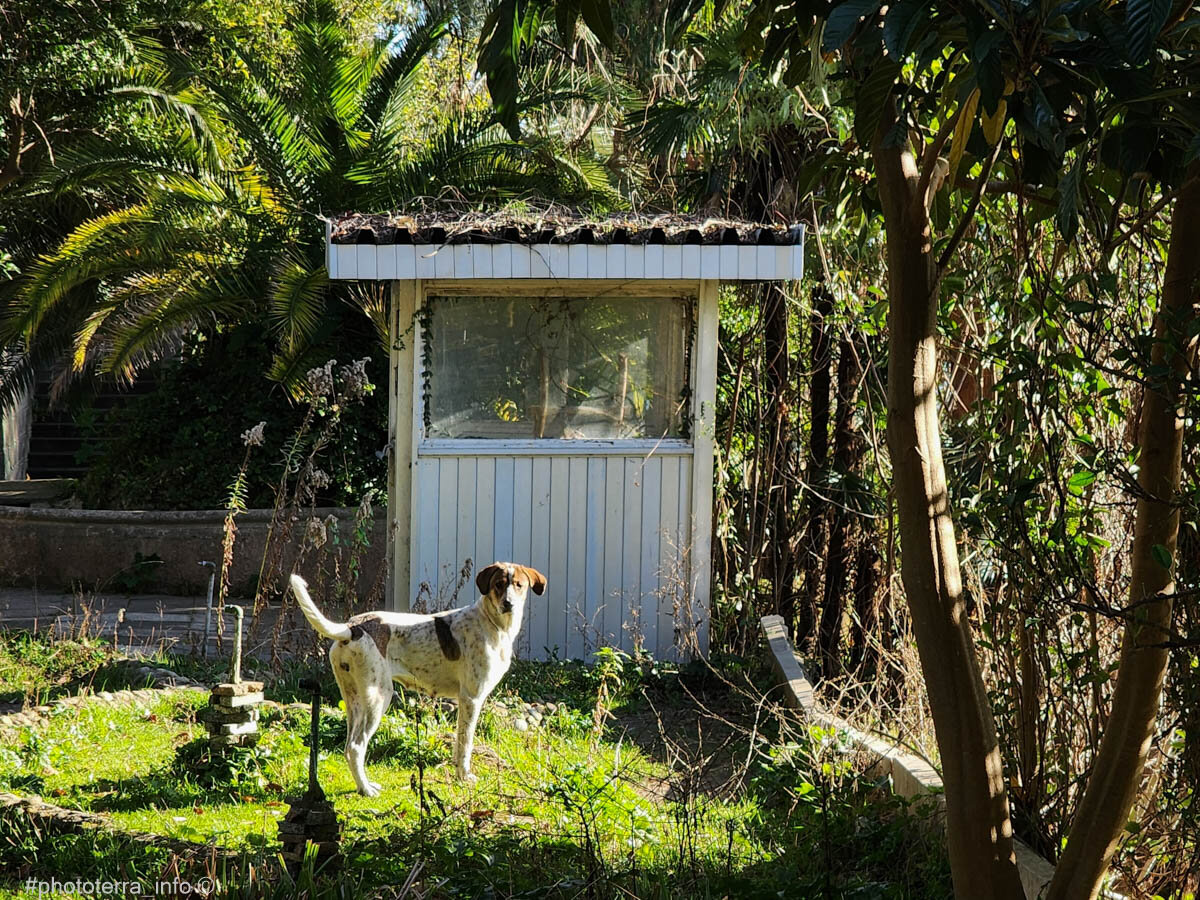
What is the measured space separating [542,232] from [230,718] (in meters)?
3.75

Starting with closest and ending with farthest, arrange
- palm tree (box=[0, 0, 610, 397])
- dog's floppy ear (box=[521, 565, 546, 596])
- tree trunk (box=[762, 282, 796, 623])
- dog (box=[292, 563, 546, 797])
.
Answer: dog (box=[292, 563, 546, 797])
dog's floppy ear (box=[521, 565, 546, 596])
tree trunk (box=[762, 282, 796, 623])
palm tree (box=[0, 0, 610, 397])

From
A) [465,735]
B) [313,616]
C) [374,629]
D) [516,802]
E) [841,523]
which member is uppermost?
[841,523]

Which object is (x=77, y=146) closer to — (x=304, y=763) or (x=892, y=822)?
→ (x=304, y=763)

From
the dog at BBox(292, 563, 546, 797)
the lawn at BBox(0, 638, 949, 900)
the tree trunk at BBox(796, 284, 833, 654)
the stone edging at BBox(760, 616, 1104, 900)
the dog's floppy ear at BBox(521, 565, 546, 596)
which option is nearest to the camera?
the stone edging at BBox(760, 616, 1104, 900)

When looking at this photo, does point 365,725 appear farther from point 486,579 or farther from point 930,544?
point 930,544

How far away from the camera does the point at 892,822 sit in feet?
15.3

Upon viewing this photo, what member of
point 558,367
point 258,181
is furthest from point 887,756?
point 258,181

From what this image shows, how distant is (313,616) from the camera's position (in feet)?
17.3

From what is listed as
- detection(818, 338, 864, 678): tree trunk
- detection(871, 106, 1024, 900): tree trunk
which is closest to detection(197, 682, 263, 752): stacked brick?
detection(871, 106, 1024, 900): tree trunk

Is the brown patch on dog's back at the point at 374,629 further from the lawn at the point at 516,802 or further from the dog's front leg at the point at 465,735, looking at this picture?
the lawn at the point at 516,802

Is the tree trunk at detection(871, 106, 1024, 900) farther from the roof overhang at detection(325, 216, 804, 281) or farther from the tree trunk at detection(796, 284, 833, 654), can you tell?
the tree trunk at detection(796, 284, 833, 654)

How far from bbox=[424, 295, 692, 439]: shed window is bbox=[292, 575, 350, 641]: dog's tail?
322 centimetres

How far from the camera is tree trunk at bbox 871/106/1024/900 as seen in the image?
10.3ft

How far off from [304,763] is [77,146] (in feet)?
31.6
